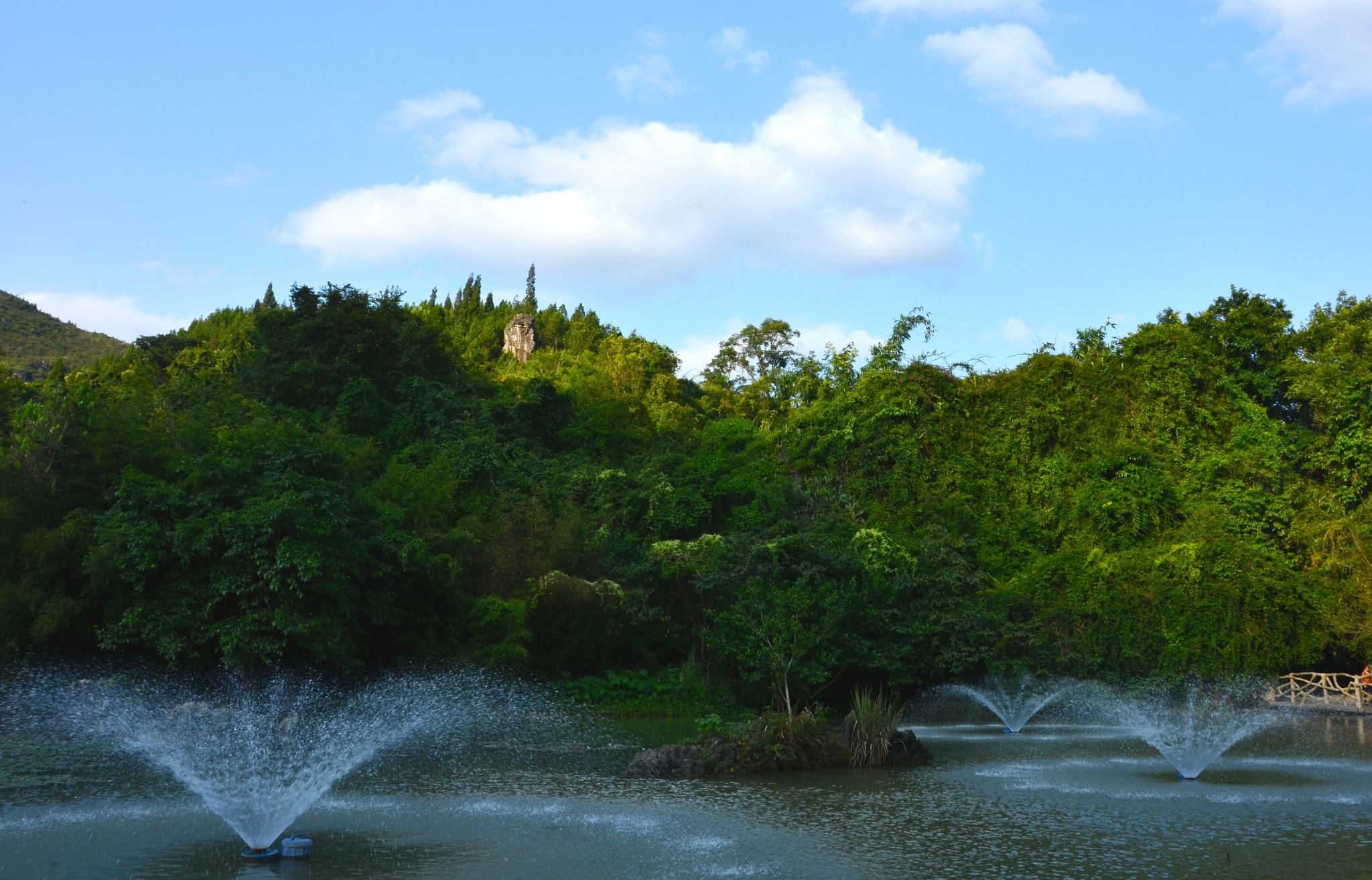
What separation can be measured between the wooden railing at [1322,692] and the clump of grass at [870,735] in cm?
1657

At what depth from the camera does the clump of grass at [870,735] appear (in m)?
18.6

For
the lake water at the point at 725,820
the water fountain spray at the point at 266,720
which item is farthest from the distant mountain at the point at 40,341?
the lake water at the point at 725,820

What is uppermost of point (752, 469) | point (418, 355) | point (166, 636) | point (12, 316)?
point (12, 316)

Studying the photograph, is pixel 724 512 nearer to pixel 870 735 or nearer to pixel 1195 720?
pixel 1195 720

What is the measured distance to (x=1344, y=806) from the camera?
14.2 metres

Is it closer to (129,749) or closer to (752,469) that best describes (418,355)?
(752,469)

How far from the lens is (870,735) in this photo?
1883 centimetres

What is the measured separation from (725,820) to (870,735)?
20.0ft

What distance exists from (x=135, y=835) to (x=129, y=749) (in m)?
8.46

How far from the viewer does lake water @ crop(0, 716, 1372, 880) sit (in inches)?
426

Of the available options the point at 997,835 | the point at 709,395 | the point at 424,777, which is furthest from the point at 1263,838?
the point at 709,395

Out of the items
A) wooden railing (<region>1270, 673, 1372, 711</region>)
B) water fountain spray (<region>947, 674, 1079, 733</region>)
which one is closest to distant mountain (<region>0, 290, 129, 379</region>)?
water fountain spray (<region>947, 674, 1079, 733</region>)

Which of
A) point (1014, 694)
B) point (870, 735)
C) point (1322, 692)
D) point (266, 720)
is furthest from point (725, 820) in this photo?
point (1322, 692)

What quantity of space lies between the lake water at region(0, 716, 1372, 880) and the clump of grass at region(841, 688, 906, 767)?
720mm
